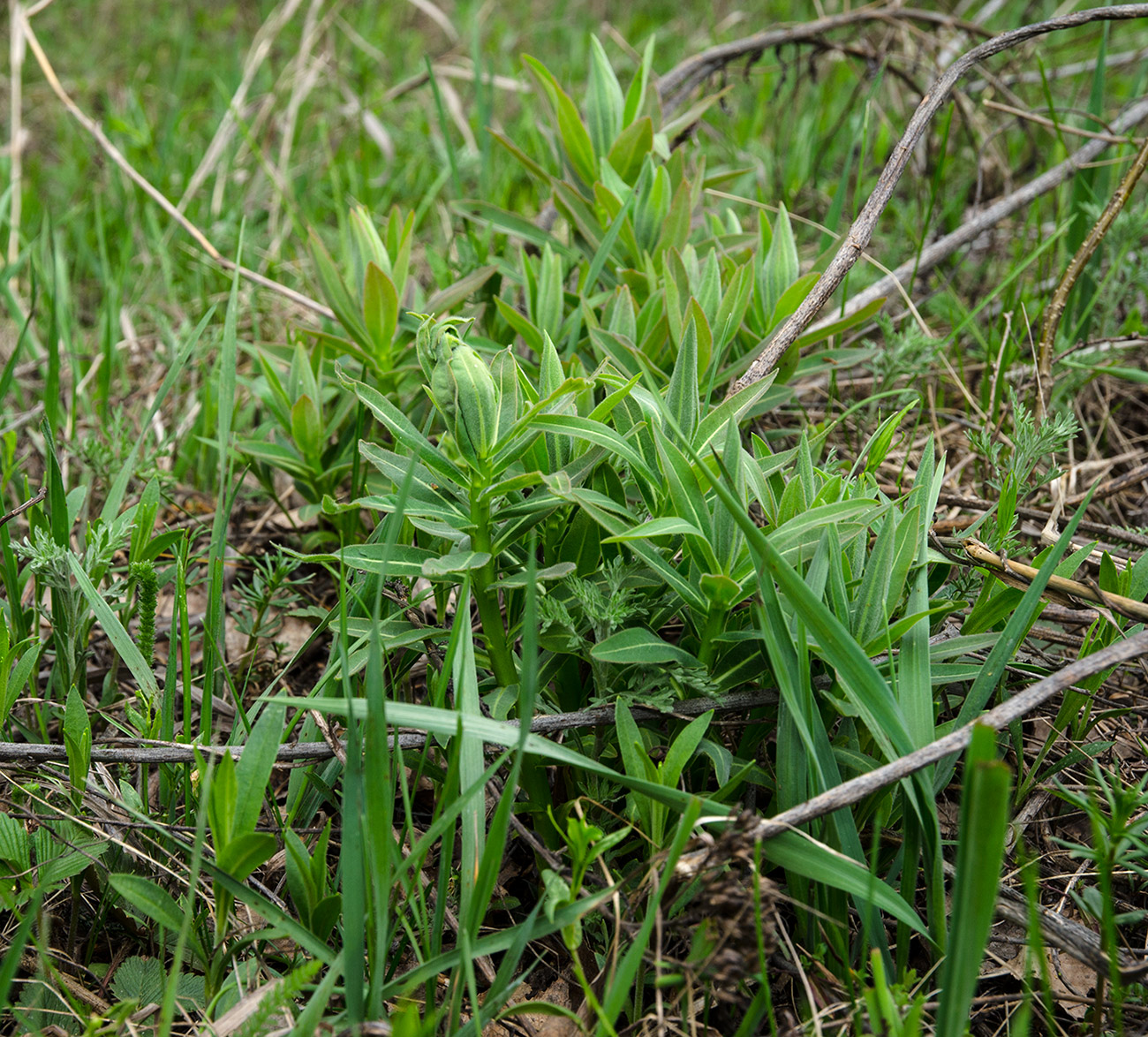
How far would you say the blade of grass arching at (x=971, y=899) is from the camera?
3.10ft

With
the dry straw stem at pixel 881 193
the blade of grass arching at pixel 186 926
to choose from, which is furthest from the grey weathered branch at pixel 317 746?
the dry straw stem at pixel 881 193

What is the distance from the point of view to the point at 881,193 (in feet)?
5.52

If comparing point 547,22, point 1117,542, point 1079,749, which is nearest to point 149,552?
point 1079,749

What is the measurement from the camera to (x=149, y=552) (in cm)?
155

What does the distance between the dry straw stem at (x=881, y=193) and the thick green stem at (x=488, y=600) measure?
49 centimetres

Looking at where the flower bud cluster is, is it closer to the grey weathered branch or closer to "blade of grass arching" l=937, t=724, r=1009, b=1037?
the grey weathered branch

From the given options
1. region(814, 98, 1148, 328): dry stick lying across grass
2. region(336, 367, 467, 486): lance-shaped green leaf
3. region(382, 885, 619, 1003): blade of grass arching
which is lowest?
region(382, 885, 619, 1003): blade of grass arching

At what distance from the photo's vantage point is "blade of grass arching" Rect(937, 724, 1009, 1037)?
3.10ft

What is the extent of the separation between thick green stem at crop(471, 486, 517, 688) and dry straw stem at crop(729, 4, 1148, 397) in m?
0.49

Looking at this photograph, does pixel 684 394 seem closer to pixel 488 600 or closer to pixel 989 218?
pixel 488 600

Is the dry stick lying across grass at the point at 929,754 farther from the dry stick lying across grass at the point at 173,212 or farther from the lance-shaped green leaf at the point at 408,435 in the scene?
the dry stick lying across grass at the point at 173,212

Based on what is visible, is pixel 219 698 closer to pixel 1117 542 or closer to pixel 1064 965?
pixel 1064 965

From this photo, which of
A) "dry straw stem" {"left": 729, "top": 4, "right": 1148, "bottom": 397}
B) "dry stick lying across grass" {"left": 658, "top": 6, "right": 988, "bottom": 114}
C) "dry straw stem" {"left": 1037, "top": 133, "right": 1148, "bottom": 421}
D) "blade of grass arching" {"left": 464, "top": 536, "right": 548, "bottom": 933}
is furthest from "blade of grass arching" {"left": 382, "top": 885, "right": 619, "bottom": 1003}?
"dry stick lying across grass" {"left": 658, "top": 6, "right": 988, "bottom": 114}

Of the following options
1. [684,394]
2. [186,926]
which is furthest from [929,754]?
[186,926]
